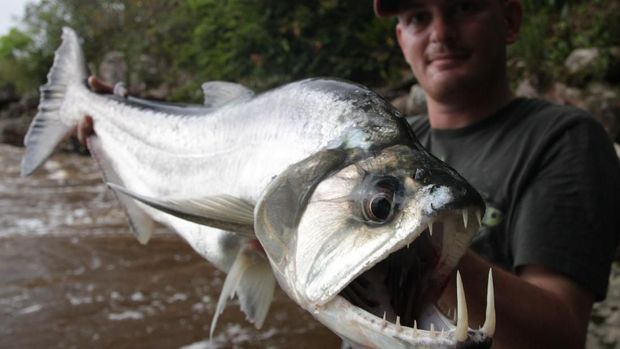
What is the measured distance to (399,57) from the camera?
36.5 ft

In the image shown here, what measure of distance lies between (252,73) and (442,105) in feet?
33.3

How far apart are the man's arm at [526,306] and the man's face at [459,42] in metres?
0.94

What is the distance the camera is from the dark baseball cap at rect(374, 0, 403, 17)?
8.44ft

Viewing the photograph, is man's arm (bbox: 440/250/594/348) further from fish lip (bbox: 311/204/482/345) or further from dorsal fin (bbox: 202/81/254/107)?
dorsal fin (bbox: 202/81/254/107)

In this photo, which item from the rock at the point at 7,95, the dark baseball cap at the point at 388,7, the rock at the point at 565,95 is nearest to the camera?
the dark baseball cap at the point at 388,7

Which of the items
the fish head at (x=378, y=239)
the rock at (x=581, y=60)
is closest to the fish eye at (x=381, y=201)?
the fish head at (x=378, y=239)

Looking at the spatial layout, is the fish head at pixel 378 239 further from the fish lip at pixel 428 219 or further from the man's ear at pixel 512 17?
the man's ear at pixel 512 17

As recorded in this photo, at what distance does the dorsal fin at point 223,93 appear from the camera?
214 centimetres

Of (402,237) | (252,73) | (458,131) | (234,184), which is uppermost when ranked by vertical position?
(402,237)

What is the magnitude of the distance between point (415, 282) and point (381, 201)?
0.20m

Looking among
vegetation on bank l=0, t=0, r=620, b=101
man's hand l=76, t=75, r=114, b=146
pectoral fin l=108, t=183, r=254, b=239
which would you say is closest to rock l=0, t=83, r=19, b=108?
vegetation on bank l=0, t=0, r=620, b=101

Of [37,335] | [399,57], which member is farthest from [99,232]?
[399,57]

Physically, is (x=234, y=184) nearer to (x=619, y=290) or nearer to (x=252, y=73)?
(x=619, y=290)

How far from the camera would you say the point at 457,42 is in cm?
246
